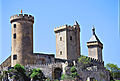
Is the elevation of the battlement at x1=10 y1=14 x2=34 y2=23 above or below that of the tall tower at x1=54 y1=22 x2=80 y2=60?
above

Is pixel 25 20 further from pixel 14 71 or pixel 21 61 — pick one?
pixel 14 71

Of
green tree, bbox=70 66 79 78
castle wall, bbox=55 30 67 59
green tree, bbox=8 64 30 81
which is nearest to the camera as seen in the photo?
green tree, bbox=8 64 30 81

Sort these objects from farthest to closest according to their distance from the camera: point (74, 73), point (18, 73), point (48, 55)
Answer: point (48, 55), point (74, 73), point (18, 73)

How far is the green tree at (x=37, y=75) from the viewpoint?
162 ft

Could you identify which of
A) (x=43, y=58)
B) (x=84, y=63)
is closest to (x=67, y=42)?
(x=43, y=58)

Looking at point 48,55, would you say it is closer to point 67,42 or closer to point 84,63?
point 67,42

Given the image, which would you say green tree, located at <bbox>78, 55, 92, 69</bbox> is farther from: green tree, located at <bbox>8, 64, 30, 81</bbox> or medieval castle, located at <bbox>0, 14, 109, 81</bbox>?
green tree, located at <bbox>8, 64, 30, 81</bbox>

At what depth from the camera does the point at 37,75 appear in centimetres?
4962

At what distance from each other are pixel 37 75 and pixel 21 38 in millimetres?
9466

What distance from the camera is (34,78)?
49.2 metres

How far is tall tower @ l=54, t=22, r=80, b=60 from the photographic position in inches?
2471

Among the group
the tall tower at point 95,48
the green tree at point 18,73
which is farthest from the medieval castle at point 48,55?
the tall tower at point 95,48

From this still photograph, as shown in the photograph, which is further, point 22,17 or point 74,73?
point 22,17

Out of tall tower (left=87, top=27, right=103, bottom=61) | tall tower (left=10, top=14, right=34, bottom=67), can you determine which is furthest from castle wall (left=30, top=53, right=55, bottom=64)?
tall tower (left=87, top=27, right=103, bottom=61)
